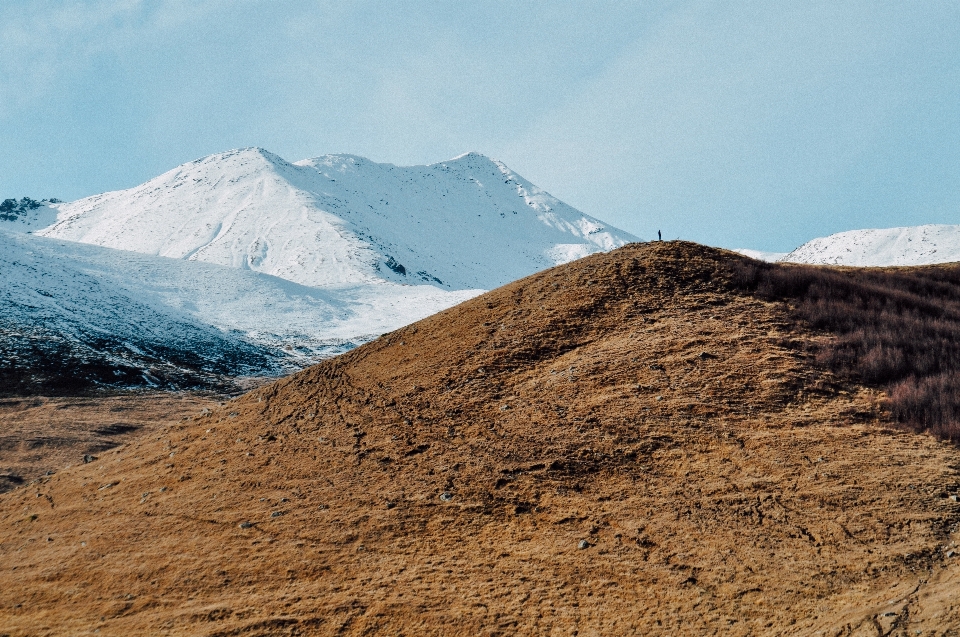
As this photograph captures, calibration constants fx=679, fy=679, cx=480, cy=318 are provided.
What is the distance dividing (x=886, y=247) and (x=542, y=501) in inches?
4734

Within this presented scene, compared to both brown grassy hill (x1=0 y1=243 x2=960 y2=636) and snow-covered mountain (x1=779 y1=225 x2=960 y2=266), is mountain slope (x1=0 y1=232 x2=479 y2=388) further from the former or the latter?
snow-covered mountain (x1=779 y1=225 x2=960 y2=266)

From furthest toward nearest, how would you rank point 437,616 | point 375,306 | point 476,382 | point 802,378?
point 375,306 < point 476,382 < point 802,378 < point 437,616

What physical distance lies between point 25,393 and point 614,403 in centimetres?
3252

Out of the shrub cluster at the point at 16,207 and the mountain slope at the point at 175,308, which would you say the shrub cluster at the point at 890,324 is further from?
the shrub cluster at the point at 16,207

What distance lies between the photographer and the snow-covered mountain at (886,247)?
10150 centimetres

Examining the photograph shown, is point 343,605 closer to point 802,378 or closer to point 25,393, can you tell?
point 802,378

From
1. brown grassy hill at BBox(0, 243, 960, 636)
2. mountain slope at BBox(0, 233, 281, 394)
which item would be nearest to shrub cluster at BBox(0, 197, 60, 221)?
mountain slope at BBox(0, 233, 281, 394)

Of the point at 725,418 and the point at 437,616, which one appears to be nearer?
the point at 437,616

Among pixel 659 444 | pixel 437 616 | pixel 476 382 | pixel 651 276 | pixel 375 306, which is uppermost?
pixel 375 306

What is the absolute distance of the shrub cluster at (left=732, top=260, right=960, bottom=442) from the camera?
39.7 ft

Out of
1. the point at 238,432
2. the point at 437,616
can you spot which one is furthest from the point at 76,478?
the point at 437,616

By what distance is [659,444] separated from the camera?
11.8 meters

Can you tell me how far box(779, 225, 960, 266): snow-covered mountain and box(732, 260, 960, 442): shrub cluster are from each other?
8865 centimetres

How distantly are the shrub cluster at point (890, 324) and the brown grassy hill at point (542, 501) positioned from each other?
23 cm
